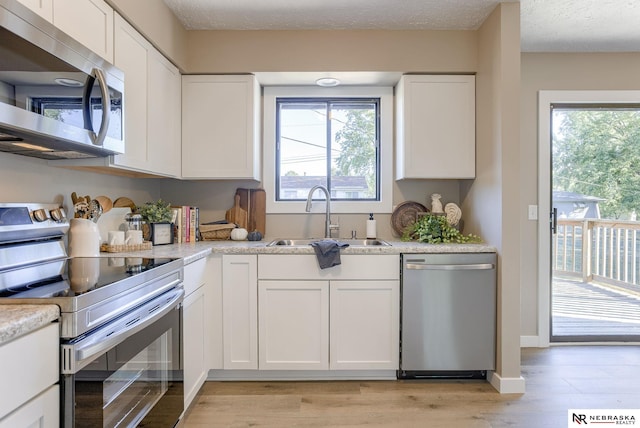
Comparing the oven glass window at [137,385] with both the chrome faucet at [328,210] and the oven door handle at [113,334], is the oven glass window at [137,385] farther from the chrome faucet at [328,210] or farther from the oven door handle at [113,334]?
the chrome faucet at [328,210]

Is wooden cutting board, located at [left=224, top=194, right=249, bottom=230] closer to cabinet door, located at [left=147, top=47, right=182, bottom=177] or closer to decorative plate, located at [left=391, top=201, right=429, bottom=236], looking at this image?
cabinet door, located at [left=147, top=47, right=182, bottom=177]

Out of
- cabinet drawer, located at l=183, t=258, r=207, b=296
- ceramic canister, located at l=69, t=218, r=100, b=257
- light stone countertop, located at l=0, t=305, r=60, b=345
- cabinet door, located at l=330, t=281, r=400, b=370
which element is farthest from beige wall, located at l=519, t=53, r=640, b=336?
light stone countertop, located at l=0, t=305, r=60, b=345

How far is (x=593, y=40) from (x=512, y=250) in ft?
6.09

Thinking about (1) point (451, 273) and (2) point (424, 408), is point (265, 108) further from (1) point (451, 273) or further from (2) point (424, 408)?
(2) point (424, 408)

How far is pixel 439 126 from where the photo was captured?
281 cm

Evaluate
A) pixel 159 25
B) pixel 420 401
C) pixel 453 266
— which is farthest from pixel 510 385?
pixel 159 25

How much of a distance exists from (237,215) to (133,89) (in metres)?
1.27

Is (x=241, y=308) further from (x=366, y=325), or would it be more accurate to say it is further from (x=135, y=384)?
(x=135, y=384)

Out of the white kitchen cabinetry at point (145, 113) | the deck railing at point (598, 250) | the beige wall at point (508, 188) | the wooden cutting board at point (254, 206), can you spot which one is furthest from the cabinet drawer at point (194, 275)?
the deck railing at point (598, 250)

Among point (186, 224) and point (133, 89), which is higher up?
point (133, 89)

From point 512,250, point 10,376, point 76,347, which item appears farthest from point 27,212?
point 512,250

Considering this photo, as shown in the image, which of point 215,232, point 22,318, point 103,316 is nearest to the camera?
point 22,318

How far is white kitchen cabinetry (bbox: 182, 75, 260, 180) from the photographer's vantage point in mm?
2809

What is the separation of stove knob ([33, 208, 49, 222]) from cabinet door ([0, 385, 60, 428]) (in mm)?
1032
